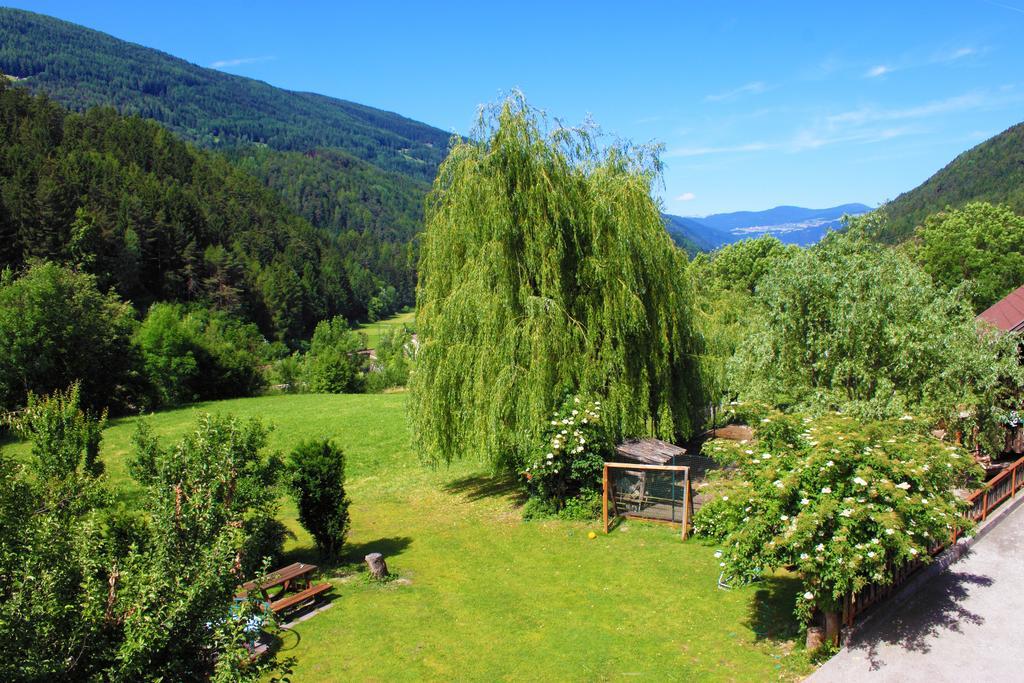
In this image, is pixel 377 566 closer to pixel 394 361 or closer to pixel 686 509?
pixel 686 509

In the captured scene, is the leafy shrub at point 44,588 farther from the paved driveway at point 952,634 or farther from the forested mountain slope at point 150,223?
the forested mountain slope at point 150,223

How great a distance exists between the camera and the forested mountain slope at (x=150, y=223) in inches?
2495

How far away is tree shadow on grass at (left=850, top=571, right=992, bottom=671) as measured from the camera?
8414 millimetres

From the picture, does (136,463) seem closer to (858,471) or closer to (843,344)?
(858,471)

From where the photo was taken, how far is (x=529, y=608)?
430 inches

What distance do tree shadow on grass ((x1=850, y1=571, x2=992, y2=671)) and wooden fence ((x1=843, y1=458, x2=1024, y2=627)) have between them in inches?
10.3

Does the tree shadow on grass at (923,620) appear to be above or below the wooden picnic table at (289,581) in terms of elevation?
above

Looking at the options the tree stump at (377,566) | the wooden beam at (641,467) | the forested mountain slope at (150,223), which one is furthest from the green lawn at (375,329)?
the tree stump at (377,566)

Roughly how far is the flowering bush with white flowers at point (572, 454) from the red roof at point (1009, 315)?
910 cm

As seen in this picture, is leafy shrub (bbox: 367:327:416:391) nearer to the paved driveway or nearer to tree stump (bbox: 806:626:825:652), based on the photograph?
tree stump (bbox: 806:626:825:652)

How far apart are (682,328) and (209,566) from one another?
1437cm

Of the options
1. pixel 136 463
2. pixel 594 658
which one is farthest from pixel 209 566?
pixel 136 463

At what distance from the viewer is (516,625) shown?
10.3 m

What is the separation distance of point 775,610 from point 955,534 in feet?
10.0
